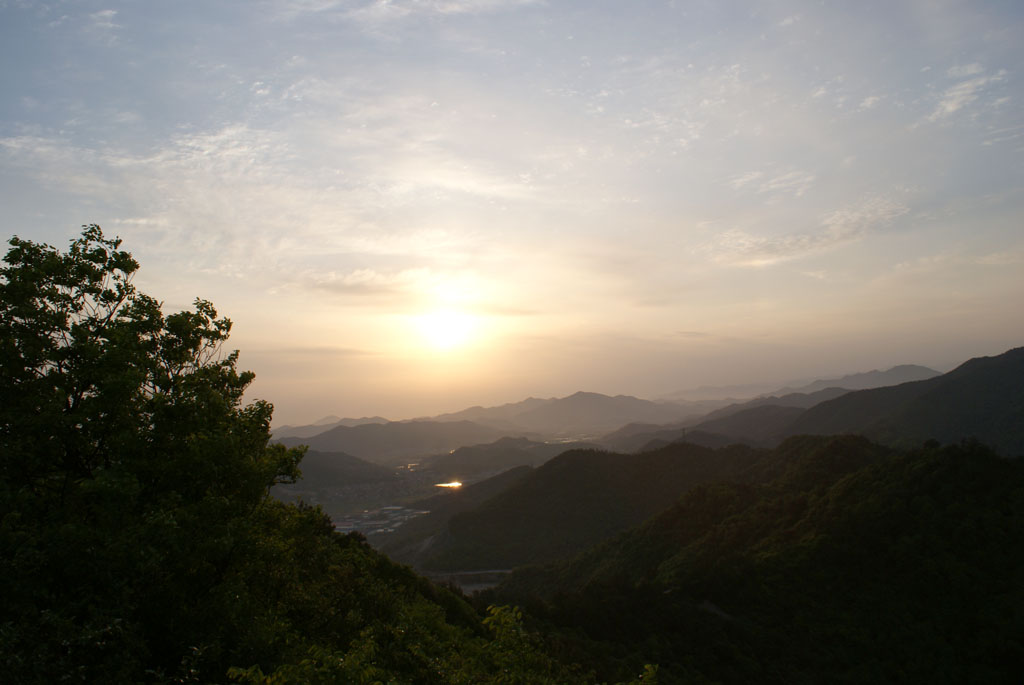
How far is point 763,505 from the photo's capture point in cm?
6769

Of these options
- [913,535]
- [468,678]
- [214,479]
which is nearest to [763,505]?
[913,535]

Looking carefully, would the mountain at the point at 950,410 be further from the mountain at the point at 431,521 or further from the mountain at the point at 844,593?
the mountain at the point at 431,521

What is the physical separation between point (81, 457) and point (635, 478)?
117 metres

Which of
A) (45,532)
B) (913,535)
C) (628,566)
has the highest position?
(45,532)

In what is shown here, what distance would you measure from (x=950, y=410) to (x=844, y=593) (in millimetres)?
114929

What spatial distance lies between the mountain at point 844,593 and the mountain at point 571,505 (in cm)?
4001

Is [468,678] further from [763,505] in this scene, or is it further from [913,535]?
[763,505]

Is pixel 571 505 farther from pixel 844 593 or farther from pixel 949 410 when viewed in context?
pixel 949 410

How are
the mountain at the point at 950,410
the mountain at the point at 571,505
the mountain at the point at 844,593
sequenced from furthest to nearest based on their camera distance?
the mountain at the point at 950,410
the mountain at the point at 571,505
the mountain at the point at 844,593

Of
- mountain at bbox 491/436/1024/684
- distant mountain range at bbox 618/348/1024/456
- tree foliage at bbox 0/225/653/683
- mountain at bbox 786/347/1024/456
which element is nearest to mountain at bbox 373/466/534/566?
mountain at bbox 491/436/1024/684

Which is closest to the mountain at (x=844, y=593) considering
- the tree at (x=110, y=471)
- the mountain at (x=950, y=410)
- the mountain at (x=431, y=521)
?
the tree at (x=110, y=471)

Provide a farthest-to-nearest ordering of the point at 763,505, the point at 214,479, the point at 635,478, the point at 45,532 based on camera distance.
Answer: the point at 635,478 < the point at 763,505 < the point at 214,479 < the point at 45,532

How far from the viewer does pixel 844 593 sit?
45.6 meters

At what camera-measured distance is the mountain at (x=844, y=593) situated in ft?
123
